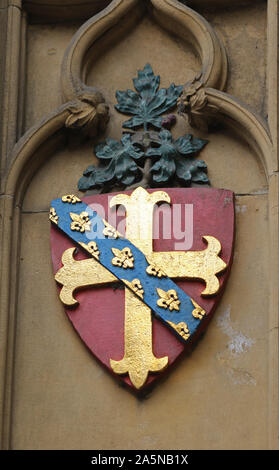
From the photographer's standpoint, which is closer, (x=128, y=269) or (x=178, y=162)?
(x=128, y=269)

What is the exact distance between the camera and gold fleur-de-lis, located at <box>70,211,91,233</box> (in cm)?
636

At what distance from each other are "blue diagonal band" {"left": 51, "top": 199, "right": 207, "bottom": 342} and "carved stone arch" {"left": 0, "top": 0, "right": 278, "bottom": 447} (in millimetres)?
217

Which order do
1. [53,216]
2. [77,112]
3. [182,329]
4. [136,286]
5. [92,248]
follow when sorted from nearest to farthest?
[182,329] < [136,286] < [92,248] < [53,216] < [77,112]

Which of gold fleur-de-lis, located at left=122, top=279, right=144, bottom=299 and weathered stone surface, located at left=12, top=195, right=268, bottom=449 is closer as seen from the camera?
weathered stone surface, located at left=12, top=195, right=268, bottom=449

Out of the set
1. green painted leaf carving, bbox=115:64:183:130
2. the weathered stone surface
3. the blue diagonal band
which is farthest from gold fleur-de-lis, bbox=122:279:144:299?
green painted leaf carving, bbox=115:64:183:130

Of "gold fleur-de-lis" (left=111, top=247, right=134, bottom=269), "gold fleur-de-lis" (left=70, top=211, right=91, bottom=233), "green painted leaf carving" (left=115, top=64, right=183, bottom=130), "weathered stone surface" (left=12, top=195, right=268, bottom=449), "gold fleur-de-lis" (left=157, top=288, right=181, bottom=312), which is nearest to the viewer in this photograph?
"weathered stone surface" (left=12, top=195, right=268, bottom=449)

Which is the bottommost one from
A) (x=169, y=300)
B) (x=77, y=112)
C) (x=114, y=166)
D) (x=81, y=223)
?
(x=169, y=300)

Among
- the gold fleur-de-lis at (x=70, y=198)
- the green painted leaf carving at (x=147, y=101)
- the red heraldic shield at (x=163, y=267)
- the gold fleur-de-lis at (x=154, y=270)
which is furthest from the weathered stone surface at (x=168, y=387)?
the green painted leaf carving at (x=147, y=101)

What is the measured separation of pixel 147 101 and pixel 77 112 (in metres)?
0.32

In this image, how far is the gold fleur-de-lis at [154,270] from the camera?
618cm

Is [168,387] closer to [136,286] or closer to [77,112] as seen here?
[136,286]

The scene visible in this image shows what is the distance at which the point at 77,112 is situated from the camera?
21.5 ft

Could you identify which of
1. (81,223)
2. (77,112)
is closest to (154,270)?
(81,223)

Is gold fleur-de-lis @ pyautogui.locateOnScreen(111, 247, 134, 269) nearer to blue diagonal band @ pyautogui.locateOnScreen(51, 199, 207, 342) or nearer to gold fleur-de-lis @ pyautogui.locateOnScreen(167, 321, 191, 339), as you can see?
blue diagonal band @ pyautogui.locateOnScreen(51, 199, 207, 342)
